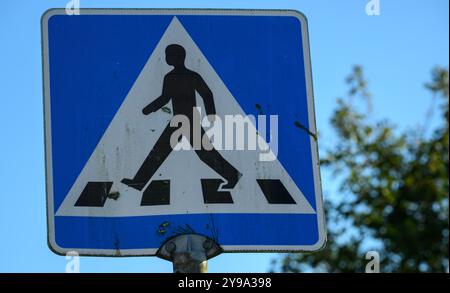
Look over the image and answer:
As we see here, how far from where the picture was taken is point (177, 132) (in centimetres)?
294

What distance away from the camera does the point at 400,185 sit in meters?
10.5

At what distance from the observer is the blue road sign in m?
2.89

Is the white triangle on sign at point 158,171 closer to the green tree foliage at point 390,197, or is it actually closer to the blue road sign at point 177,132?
the blue road sign at point 177,132

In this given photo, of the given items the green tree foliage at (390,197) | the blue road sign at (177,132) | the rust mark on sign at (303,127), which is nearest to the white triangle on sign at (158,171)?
the blue road sign at (177,132)

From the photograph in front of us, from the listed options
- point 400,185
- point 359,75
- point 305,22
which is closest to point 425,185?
point 400,185

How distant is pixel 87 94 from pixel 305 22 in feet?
2.34

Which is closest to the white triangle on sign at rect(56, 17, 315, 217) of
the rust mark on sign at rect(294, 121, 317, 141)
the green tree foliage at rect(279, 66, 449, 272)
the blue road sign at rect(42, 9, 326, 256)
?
the blue road sign at rect(42, 9, 326, 256)

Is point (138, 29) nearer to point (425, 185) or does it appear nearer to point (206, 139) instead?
point (206, 139)

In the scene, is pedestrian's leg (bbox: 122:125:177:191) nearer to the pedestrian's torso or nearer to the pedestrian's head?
the pedestrian's torso

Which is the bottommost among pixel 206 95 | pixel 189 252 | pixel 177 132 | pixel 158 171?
pixel 189 252

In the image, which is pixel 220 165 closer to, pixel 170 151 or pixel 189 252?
pixel 170 151

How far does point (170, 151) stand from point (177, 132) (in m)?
0.06

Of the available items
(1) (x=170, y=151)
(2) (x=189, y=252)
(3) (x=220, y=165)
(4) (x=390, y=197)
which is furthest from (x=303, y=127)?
(4) (x=390, y=197)

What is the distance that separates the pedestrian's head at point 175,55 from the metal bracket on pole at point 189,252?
0.54 meters
